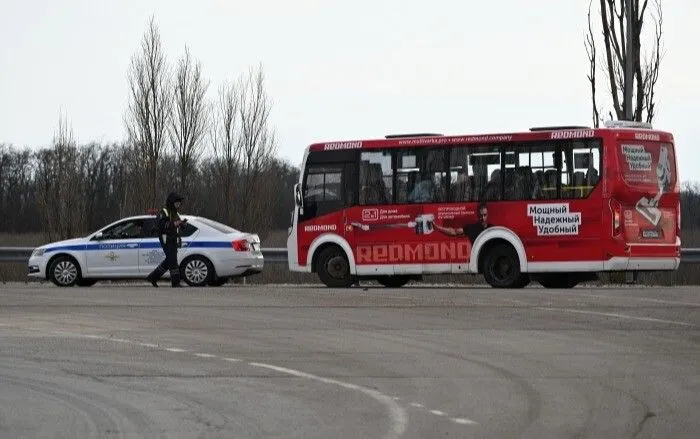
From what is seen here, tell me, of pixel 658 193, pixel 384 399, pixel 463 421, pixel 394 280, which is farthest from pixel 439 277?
pixel 463 421

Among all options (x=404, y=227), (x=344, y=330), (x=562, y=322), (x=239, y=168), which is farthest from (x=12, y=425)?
(x=239, y=168)

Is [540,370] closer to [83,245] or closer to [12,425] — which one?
[12,425]

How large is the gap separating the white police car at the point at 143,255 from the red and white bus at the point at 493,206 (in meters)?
1.13

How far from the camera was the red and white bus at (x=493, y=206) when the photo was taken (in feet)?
98.1

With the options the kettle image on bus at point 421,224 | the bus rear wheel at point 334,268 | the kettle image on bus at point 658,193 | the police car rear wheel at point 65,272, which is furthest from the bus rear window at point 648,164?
the police car rear wheel at point 65,272

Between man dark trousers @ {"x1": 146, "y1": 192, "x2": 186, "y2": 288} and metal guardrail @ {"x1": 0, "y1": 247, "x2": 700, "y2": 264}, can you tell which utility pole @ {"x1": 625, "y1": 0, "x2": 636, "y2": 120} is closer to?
metal guardrail @ {"x1": 0, "y1": 247, "x2": 700, "y2": 264}

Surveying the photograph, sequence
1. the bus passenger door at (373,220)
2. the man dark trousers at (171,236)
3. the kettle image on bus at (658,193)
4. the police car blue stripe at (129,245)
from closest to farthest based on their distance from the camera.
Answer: the kettle image on bus at (658,193), the man dark trousers at (171,236), the bus passenger door at (373,220), the police car blue stripe at (129,245)

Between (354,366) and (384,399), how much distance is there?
9.02 ft

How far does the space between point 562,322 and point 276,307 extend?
4.66 meters

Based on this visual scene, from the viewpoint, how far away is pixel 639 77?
39938mm

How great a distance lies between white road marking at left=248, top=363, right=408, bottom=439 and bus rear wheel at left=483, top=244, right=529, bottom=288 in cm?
1541

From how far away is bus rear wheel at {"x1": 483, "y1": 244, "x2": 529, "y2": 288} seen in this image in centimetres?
3062

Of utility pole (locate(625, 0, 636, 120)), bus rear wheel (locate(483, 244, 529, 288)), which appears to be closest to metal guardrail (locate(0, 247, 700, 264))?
utility pole (locate(625, 0, 636, 120))

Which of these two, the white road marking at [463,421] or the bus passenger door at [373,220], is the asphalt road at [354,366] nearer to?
the white road marking at [463,421]
